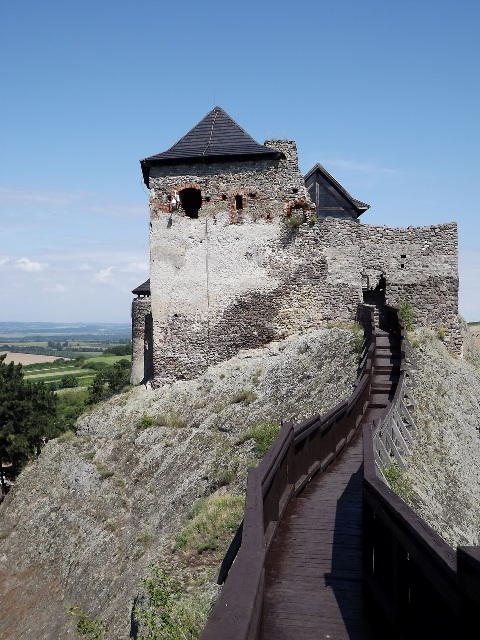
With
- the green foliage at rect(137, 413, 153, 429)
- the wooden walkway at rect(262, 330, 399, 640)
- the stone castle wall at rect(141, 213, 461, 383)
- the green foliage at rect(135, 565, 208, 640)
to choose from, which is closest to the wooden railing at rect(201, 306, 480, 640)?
the wooden walkway at rect(262, 330, 399, 640)

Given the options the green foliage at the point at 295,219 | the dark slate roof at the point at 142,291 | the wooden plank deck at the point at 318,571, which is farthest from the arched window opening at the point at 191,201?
the wooden plank deck at the point at 318,571

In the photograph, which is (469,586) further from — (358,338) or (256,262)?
(256,262)

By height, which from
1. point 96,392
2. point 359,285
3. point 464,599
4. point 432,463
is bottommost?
point 96,392

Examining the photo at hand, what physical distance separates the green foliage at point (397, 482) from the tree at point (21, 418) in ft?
71.1

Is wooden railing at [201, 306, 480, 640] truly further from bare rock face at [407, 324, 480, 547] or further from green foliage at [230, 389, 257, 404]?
green foliage at [230, 389, 257, 404]

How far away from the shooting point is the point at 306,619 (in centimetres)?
495

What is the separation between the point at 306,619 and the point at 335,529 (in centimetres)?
224

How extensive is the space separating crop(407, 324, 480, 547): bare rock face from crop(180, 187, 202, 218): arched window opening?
886 cm

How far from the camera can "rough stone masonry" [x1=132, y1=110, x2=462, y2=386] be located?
794 inches

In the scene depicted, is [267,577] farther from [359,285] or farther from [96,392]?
[96,392]

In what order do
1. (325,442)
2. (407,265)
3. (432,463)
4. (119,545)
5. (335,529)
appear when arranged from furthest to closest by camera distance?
(407,265), (119,545), (432,463), (325,442), (335,529)

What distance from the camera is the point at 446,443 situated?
14039mm

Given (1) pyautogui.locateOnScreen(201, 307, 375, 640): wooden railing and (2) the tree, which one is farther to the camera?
(2) the tree

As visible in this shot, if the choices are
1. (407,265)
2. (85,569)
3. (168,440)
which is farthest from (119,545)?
(407,265)
